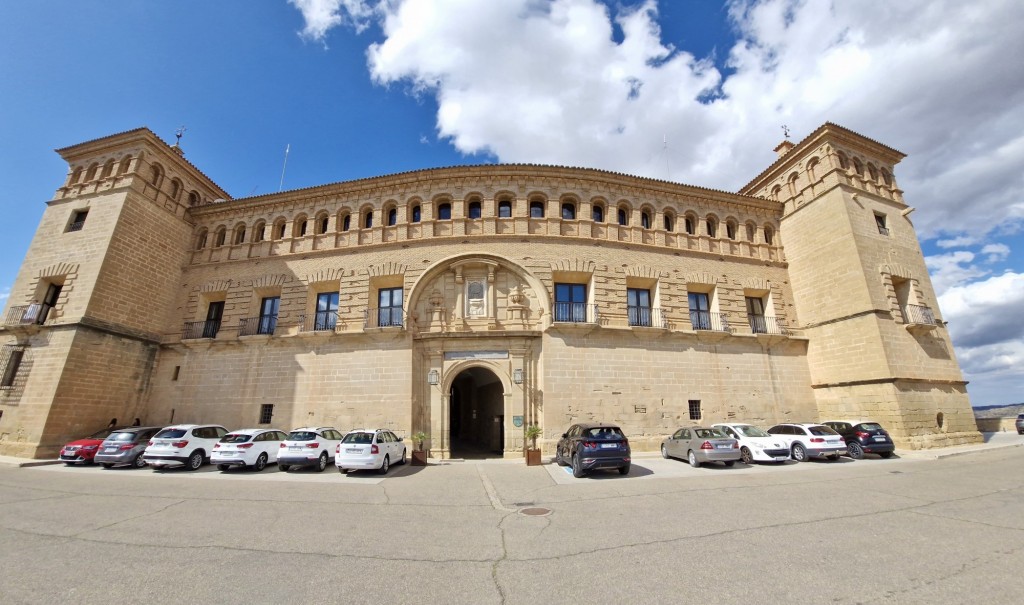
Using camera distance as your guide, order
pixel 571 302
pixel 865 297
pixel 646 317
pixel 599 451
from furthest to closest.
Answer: pixel 646 317 → pixel 571 302 → pixel 865 297 → pixel 599 451

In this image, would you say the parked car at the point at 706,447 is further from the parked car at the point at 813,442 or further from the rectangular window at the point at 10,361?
the rectangular window at the point at 10,361

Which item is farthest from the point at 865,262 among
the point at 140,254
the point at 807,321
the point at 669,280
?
the point at 140,254

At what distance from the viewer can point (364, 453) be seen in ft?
40.8

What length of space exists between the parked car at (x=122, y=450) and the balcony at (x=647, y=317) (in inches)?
779

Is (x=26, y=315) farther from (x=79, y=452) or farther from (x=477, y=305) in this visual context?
(x=477, y=305)

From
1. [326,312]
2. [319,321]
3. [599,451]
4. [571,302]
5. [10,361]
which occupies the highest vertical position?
[571,302]

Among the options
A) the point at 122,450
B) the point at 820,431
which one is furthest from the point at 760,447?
the point at 122,450

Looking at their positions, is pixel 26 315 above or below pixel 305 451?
above

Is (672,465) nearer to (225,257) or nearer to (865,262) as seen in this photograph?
(865,262)

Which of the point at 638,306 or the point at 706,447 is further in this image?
the point at 638,306

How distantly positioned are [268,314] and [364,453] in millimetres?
11332

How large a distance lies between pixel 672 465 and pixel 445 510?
29.7 feet

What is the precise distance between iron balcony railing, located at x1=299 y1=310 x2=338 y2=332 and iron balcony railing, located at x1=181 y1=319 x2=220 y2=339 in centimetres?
496

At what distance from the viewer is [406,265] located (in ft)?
61.5
